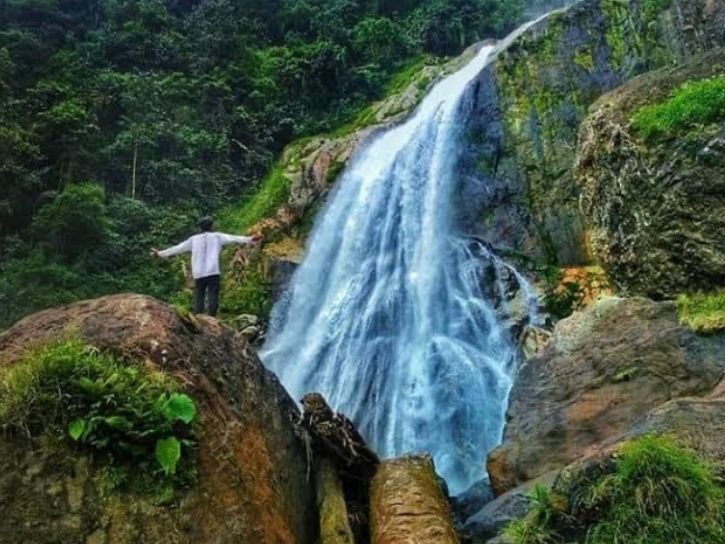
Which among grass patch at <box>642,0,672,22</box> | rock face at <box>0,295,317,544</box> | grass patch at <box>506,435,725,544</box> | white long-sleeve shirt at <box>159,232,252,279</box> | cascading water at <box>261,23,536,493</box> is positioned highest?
grass patch at <box>642,0,672,22</box>

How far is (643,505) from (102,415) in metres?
3.16

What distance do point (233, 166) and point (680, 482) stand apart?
21.6 meters

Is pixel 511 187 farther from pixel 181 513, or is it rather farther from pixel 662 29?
pixel 181 513

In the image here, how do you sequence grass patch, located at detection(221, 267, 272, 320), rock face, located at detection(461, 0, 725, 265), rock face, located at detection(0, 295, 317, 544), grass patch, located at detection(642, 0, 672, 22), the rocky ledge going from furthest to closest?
grass patch, located at detection(642, 0, 672, 22) < grass patch, located at detection(221, 267, 272, 320) < rock face, located at detection(461, 0, 725, 265) < the rocky ledge < rock face, located at detection(0, 295, 317, 544)

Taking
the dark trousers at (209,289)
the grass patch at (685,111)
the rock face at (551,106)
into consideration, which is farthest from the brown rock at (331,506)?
the rock face at (551,106)

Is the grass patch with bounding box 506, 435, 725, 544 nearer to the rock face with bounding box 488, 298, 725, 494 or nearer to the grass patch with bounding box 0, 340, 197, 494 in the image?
the rock face with bounding box 488, 298, 725, 494

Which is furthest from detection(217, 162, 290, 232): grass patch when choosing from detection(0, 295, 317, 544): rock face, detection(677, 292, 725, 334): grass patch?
detection(0, 295, 317, 544): rock face

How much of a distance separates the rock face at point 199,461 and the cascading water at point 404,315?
219 inches

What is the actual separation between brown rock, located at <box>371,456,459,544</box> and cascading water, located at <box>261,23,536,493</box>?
4546 mm

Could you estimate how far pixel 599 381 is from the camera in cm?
684

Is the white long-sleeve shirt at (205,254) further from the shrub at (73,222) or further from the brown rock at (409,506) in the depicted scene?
the shrub at (73,222)

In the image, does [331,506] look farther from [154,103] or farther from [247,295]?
[154,103]

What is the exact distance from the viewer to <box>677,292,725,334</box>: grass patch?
6566 millimetres

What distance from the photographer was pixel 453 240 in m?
16.6
